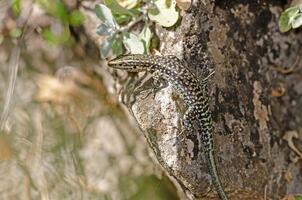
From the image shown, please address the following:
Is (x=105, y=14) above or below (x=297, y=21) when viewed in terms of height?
below

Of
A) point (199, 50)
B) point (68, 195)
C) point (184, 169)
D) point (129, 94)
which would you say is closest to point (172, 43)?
point (199, 50)

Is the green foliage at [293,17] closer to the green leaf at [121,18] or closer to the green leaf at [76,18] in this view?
the green leaf at [121,18]

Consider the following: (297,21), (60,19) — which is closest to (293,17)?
(297,21)

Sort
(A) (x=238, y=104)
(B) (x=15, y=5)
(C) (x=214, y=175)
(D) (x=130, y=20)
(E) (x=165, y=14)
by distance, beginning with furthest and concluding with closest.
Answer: (B) (x=15, y=5) < (D) (x=130, y=20) < (A) (x=238, y=104) < (E) (x=165, y=14) < (C) (x=214, y=175)

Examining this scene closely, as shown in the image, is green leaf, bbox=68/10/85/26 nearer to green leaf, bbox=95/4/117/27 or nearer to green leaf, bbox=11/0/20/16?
green leaf, bbox=11/0/20/16

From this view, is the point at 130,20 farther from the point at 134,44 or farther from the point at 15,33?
the point at 15,33

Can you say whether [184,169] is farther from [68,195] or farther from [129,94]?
[68,195]

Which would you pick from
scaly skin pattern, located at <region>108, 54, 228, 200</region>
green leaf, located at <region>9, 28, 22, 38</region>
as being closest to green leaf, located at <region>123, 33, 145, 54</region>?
scaly skin pattern, located at <region>108, 54, 228, 200</region>

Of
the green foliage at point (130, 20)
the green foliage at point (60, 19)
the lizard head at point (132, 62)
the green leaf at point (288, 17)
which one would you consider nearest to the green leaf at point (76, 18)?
the green foliage at point (60, 19)
